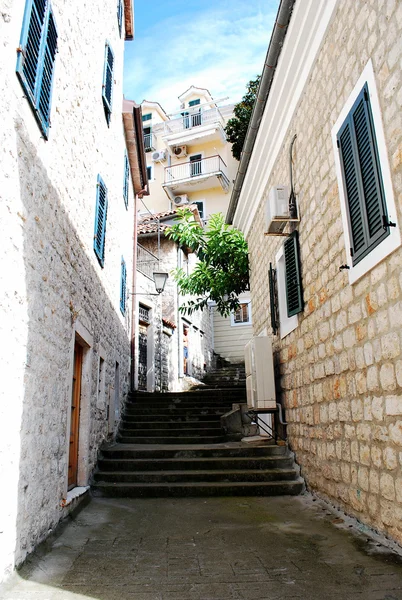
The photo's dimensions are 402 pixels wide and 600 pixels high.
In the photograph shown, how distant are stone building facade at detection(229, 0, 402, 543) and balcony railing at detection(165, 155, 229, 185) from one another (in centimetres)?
1675

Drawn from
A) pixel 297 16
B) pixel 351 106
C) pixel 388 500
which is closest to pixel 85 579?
pixel 388 500

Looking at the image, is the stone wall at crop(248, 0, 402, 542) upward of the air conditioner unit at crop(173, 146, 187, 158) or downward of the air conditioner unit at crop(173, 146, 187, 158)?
downward

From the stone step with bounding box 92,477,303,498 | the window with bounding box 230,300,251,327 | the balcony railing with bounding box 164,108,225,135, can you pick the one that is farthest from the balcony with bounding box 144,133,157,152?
the stone step with bounding box 92,477,303,498

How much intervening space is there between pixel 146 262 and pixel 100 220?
347 inches

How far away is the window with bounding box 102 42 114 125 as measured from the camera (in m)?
6.54

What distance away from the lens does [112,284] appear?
25.7 ft

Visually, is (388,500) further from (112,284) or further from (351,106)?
(112,284)

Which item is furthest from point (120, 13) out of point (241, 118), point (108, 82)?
point (241, 118)

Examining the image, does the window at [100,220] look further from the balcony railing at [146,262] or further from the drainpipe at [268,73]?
the balcony railing at [146,262]

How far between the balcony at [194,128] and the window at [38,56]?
20605mm

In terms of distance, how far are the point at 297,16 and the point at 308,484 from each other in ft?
16.5

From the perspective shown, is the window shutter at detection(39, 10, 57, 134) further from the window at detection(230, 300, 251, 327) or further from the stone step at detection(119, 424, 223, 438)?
the window at detection(230, 300, 251, 327)

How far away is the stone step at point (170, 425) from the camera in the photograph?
865cm

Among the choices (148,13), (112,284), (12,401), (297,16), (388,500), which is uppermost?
(148,13)
